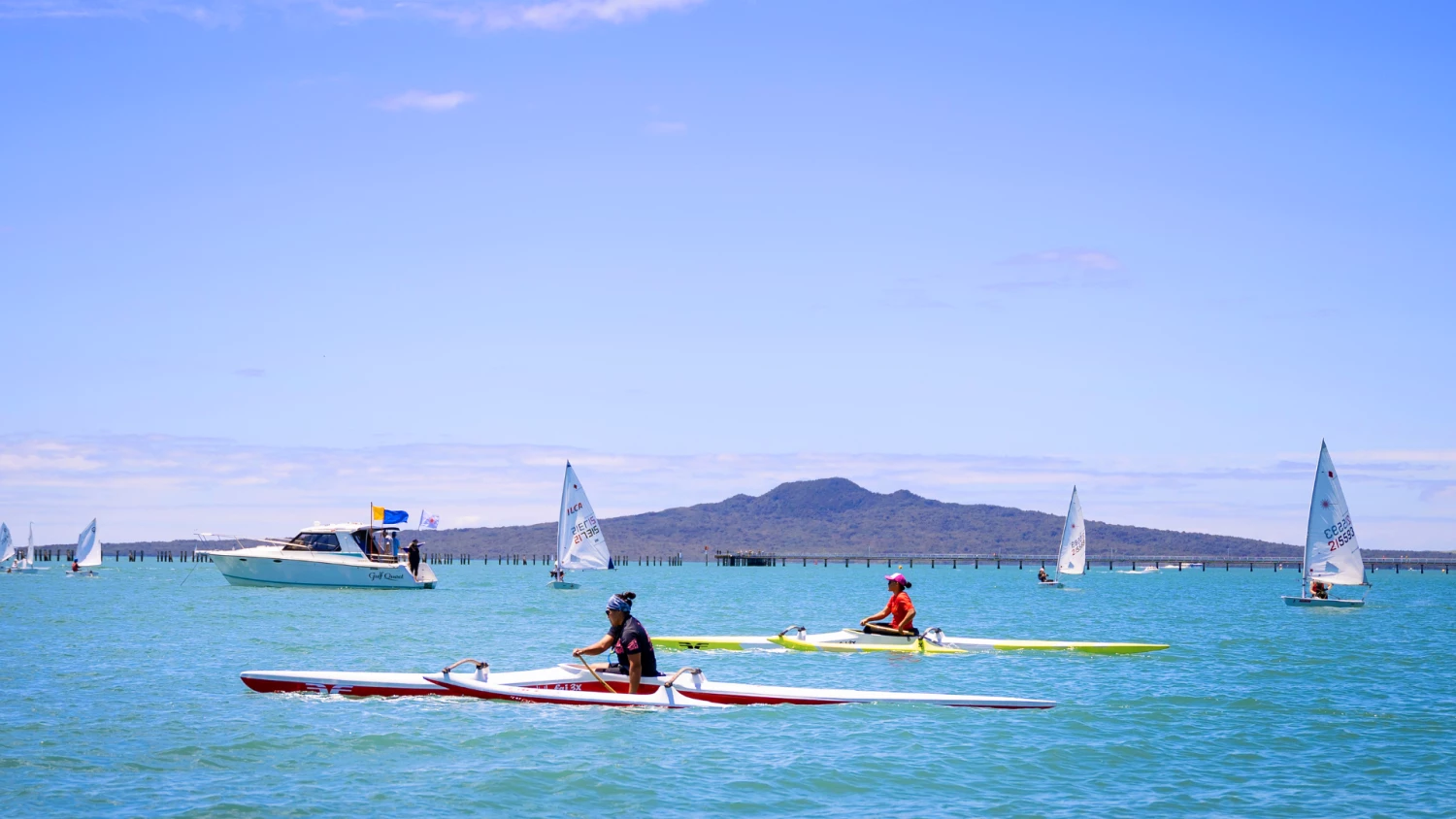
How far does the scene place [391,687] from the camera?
20.1 meters

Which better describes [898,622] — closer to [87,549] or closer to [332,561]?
[332,561]

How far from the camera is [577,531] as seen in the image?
2581 inches

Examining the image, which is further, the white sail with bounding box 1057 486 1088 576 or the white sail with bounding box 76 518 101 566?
the white sail with bounding box 76 518 101 566

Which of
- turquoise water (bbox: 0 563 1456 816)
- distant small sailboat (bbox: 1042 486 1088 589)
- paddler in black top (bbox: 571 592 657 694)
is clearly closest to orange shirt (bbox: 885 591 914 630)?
turquoise water (bbox: 0 563 1456 816)

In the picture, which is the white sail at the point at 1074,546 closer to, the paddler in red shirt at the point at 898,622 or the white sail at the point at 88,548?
the paddler in red shirt at the point at 898,622

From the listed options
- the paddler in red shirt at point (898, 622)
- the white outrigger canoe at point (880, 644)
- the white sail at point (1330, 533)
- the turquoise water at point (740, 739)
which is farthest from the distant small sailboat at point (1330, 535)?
the paddler in red shirt at point (898, 622)

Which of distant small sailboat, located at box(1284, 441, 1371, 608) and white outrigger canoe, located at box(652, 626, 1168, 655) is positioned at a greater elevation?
distant small sailboat, located at box(1284, 441, 1371, 608)

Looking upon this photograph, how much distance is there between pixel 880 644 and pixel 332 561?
113ft

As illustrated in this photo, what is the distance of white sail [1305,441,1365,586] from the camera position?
49312mm

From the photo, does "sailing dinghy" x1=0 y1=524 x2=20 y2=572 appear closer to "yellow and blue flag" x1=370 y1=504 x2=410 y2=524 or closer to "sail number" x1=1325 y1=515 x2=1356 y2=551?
"yellow and blue flag" x1=370 y1=504 x2=410 y2=524

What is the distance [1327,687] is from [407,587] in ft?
137

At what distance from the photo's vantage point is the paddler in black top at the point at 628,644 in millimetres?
18672

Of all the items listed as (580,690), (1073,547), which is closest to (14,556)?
(1073,547)

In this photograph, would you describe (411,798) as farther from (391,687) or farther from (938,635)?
(938,635)
